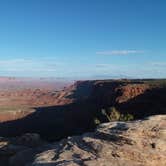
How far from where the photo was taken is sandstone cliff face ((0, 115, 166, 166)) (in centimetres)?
1986

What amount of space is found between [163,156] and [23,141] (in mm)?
22028

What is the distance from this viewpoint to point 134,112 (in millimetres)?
54344

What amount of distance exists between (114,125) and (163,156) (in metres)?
5.13

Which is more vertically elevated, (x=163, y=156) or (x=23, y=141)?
(x=163, y=156)

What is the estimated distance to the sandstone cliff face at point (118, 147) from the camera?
1986cm

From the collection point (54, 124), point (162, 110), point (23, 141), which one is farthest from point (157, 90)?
point (23, 141)

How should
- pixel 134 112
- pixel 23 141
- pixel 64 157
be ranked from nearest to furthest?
pixel 64 157
pixel 23 141
pixel 134 112

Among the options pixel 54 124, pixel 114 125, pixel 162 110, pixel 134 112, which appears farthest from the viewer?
pixel 54 124

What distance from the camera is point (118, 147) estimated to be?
21.0m

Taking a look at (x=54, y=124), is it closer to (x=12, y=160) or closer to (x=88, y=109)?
(x=88, y=109)

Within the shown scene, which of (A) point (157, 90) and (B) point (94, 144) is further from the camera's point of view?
(A) point (157, 90)

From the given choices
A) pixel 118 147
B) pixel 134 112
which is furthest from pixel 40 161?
pixel 134 112

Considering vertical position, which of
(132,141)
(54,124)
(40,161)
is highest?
(132,141)

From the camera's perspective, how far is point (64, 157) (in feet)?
72.3
